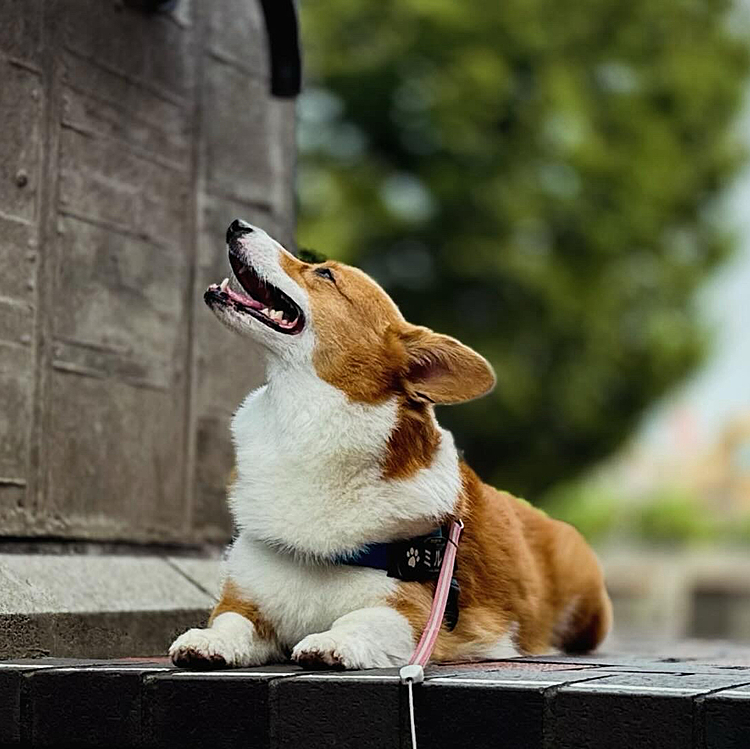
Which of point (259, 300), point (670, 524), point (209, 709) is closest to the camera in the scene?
point (209, 709)

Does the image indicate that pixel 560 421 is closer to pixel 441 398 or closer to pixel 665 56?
pixel 665 56

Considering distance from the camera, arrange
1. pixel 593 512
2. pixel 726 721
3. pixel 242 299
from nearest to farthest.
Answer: pixel 726 721
pixel 242 299
pixel 593 512

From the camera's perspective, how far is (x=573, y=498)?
84.1ft

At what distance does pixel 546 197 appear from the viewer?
59.5 feet

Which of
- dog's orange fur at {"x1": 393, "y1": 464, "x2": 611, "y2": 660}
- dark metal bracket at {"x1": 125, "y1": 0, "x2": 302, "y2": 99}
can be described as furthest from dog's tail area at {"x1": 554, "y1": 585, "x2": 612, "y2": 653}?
dark metal bracket at {"x1": 125, "y1": 0, "x2": 302, "y2": 99}

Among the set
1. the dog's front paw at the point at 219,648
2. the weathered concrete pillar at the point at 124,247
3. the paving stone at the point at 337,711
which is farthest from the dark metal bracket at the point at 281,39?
the paving stone at the point at 337,711

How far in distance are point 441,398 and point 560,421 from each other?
1382cm

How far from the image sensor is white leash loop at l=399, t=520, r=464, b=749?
3.25 meters

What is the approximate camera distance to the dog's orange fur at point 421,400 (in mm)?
3934

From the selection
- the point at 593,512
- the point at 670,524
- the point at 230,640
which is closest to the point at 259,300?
the point at 230,640

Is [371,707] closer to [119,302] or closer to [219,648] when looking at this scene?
[219,648]

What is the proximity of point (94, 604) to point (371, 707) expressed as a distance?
186 centimetres

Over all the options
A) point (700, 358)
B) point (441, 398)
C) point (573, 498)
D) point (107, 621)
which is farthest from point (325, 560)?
point (573, 498)

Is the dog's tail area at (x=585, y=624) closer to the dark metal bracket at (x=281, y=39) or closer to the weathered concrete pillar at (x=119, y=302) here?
the weathered concrete pillar at (x=119, y=302)
